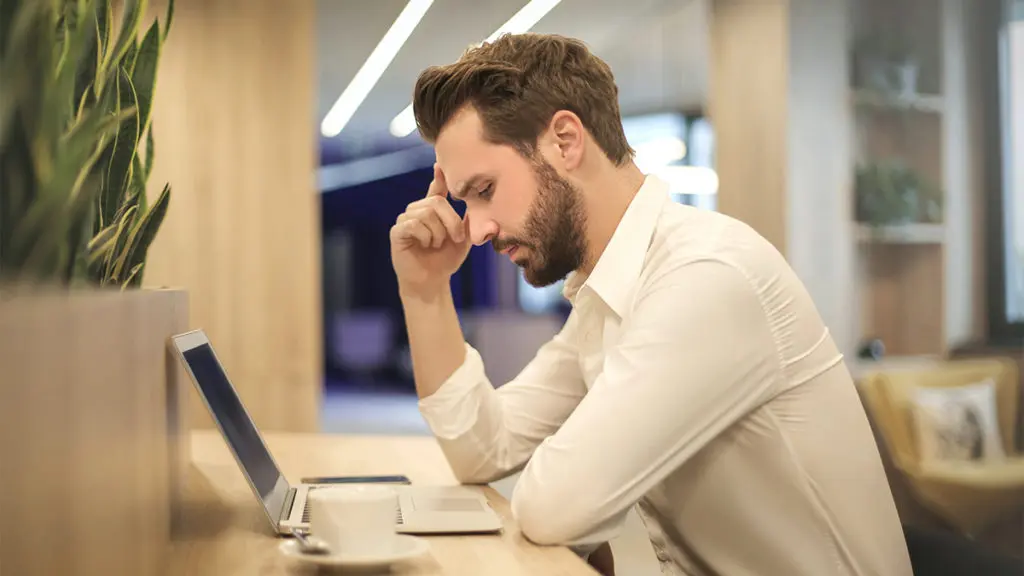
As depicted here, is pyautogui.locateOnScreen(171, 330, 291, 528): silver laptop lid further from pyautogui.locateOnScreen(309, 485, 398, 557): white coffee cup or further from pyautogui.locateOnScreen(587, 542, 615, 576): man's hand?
pyautogui.locateOnScreen(587, 542, 615, 576): man's hand

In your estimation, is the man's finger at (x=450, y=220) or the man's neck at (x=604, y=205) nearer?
the man's neck at (x=604, y=205)

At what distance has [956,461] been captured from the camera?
3.84 m

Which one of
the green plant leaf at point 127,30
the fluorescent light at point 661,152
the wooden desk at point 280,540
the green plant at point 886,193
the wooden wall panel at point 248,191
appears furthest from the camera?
the fluorescent light at point 661,152

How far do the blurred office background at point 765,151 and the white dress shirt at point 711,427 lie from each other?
33.4 inches

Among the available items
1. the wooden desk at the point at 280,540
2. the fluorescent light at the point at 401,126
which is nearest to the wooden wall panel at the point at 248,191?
the wooden desk at the point at 280,540

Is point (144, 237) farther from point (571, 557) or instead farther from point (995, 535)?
point (995, 535)

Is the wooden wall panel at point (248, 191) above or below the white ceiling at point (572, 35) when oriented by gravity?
below

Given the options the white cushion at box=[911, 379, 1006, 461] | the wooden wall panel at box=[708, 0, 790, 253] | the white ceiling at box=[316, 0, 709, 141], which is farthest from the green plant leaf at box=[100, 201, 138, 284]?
the white ceiling at box=[316, 0, 709, 141]

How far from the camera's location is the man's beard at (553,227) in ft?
4.93

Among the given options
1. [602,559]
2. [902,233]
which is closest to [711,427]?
[602,559]

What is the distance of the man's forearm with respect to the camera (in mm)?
1616

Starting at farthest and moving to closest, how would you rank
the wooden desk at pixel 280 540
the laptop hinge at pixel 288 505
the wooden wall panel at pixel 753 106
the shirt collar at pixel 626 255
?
the wooden wall panel at pixel 753 106 < the shirt collar at pixel 626 255 < the laptop hinge at pixel 288 505 < the wooden desk at pixel 280 540

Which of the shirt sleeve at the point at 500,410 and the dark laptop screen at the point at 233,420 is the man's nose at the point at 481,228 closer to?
the shirt sleeve at the point at 500,410

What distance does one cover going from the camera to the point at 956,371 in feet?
13.4
